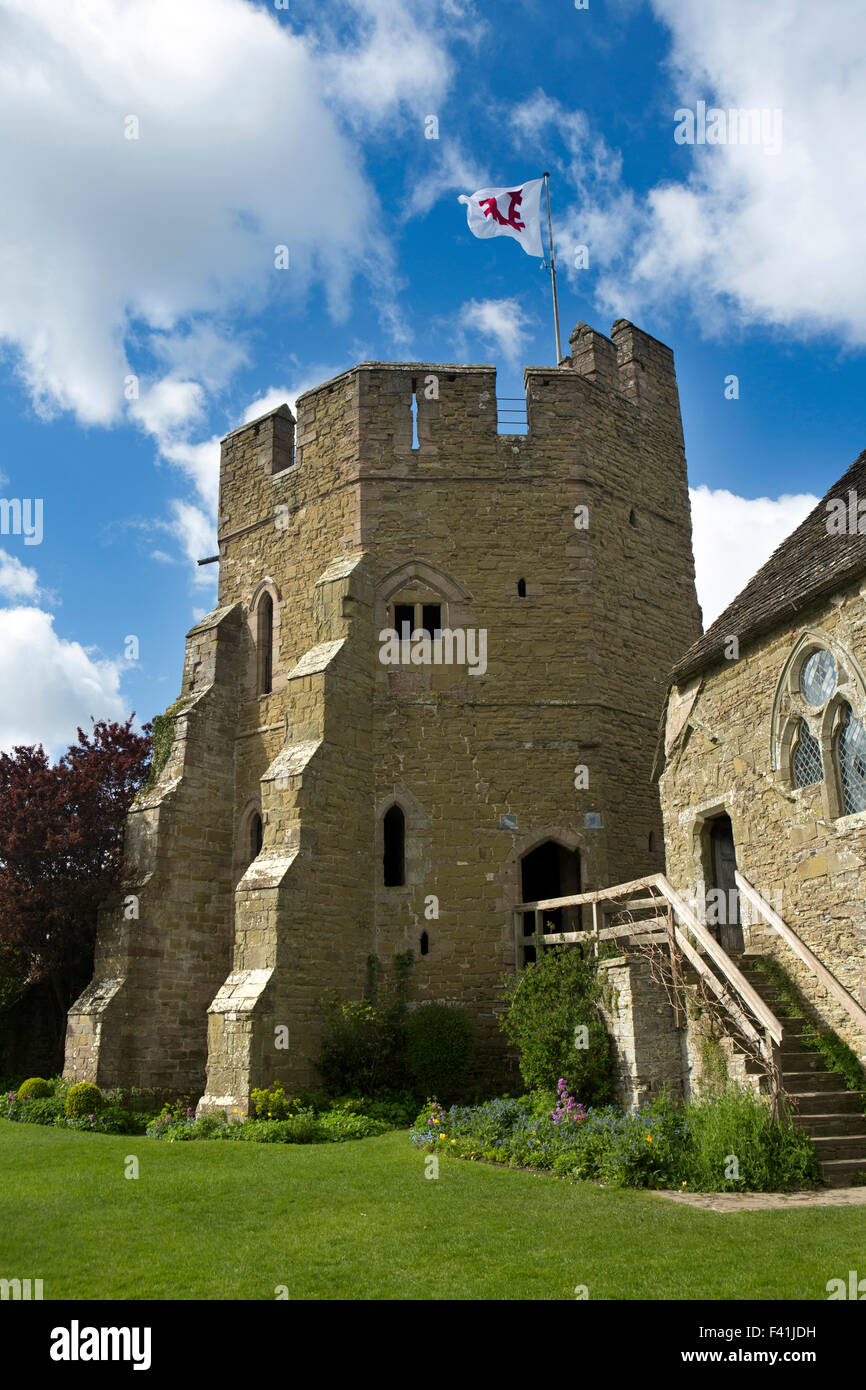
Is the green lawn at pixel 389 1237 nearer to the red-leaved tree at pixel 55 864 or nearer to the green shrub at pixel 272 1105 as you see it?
the green shrub at pixel 272 1105

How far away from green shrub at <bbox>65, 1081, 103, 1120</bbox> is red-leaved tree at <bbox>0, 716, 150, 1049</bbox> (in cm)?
356

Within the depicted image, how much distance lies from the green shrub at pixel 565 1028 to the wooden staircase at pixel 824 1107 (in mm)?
2162

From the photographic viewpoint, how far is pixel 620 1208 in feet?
27.2

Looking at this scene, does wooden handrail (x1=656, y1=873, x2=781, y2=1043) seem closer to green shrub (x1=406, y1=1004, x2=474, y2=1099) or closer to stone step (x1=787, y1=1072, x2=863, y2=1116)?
stone step (x1=787, y1=1072, x2=863, y2=1116)

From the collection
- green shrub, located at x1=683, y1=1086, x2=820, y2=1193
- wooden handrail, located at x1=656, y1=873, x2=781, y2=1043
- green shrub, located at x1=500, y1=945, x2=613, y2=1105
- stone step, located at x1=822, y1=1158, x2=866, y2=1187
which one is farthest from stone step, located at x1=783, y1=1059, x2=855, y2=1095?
green shrub, located at x1=500, y1=945, x2=613, y2=1105

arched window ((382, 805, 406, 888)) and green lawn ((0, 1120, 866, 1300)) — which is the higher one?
arched window ((382, 805, 406, 888))

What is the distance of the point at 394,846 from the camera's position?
1662 cm

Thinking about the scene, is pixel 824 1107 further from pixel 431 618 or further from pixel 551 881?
pixel 431 618

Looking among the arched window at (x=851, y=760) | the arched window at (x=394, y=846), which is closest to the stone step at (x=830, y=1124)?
the arched window at (x=851, y=760)

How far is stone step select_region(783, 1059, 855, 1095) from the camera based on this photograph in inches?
404

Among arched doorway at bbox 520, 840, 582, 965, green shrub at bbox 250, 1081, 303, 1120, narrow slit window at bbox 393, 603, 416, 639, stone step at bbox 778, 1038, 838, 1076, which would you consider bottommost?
green shrub at bbox 250, 1081, 303, 1120

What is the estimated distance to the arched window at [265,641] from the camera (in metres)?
18.9

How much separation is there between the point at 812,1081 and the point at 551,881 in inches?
339

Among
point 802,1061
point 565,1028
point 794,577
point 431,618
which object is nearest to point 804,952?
point 802,1061
